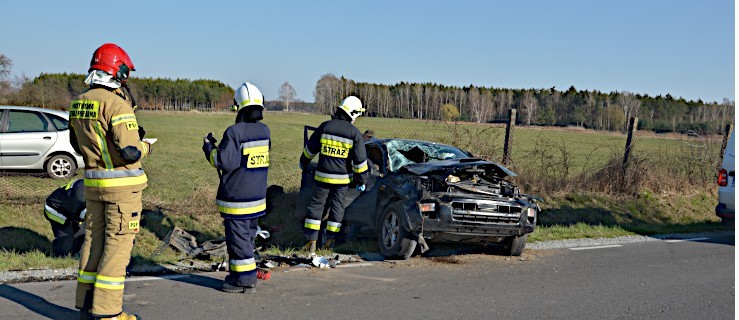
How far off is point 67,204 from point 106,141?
7.93 ft

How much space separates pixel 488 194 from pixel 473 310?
2543mm

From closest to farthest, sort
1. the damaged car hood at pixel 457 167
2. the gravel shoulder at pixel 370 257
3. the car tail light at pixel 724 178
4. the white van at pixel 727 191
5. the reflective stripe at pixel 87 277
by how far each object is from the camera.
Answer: the reflective stripe at pixel 87 277 < the gravel shoulder at pixel 370 257 < the damaged car hood at pixel 457 167 < the white van at pixel 727 191 < the car tail light at pixel 724 178

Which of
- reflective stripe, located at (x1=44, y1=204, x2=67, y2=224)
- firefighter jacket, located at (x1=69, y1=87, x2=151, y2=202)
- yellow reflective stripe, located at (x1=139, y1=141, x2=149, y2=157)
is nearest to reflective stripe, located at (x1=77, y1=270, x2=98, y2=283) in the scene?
firefighter jacket, located at (x1=69, y1=87, x2=151, y2=202)

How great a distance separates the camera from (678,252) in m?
9.05

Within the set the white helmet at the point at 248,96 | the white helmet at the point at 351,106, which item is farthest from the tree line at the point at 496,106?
the white helmet at the point at 248,96

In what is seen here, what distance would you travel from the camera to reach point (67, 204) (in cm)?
677

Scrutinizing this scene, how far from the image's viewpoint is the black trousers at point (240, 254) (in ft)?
19.5

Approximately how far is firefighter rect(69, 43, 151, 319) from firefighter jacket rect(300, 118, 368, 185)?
3.20 meters

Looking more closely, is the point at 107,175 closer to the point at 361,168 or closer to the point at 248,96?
the point at 248,96

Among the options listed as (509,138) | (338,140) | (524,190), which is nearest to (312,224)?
(338,140)

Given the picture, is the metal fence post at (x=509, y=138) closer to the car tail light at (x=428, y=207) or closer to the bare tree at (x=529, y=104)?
A: the bare tree at (x=529, y=104)

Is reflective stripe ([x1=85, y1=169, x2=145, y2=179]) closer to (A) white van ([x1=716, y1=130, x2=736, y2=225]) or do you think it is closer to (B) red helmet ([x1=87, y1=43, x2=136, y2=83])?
(B) red helmet ([x1=87, y1=43, x2=136, y2=83])

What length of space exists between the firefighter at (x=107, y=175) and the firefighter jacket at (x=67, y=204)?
2012 millimetres

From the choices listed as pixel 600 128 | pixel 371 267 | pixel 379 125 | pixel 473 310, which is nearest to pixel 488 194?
pixel 371 267
